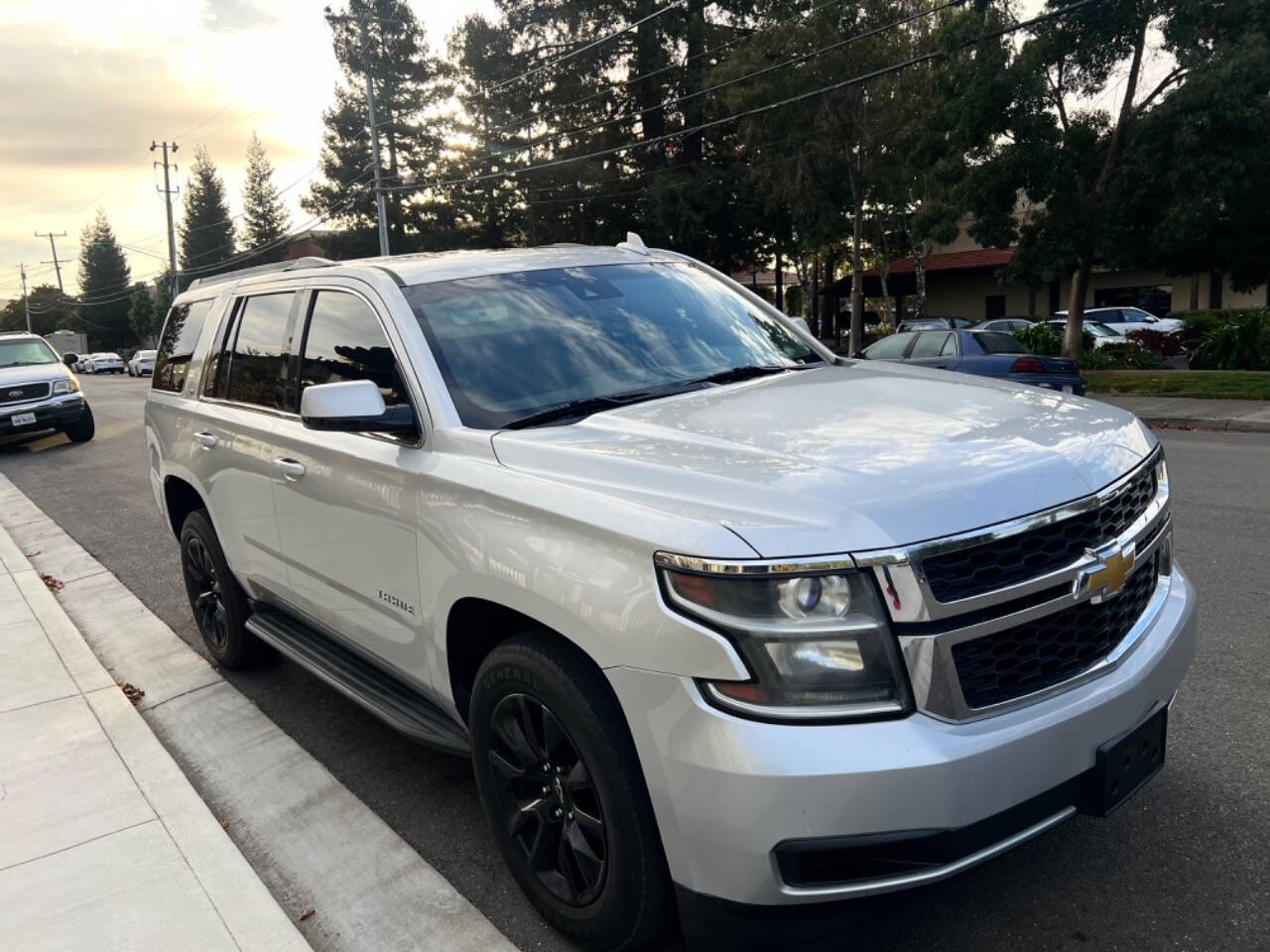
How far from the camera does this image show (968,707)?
2166 mm

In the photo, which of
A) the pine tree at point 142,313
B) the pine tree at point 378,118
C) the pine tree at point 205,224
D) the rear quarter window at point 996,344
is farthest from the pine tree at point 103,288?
the rear quarter window at point 996,344

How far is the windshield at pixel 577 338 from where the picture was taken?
328 cm

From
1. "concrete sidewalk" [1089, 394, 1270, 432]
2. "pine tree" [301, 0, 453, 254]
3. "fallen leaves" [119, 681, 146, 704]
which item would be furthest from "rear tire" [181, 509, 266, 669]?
"pine tree" [301, 0, 453, 254]

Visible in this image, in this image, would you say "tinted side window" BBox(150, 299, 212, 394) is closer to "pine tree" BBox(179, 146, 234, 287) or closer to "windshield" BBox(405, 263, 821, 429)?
"windshield" BBox(405, 263, 821, 429)

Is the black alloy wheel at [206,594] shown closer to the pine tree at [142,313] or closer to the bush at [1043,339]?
the bush at [1043,339]

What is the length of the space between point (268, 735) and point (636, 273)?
251cm

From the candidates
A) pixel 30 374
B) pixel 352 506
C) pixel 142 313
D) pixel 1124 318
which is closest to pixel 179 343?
pixel 352 506

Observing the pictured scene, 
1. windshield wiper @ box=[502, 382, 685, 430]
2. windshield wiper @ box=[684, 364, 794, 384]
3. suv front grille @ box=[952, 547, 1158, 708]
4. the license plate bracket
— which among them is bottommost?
the license plate bracket

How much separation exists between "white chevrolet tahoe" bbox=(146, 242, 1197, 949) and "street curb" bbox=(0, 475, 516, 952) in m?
0.39

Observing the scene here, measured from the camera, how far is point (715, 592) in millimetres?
2145

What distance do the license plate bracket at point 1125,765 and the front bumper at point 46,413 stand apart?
57.9 ft

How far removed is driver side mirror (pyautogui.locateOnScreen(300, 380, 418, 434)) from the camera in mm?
3002

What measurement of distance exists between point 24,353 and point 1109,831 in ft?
62.6

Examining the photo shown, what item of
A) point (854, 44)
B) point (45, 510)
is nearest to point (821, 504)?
point (45, 510)
